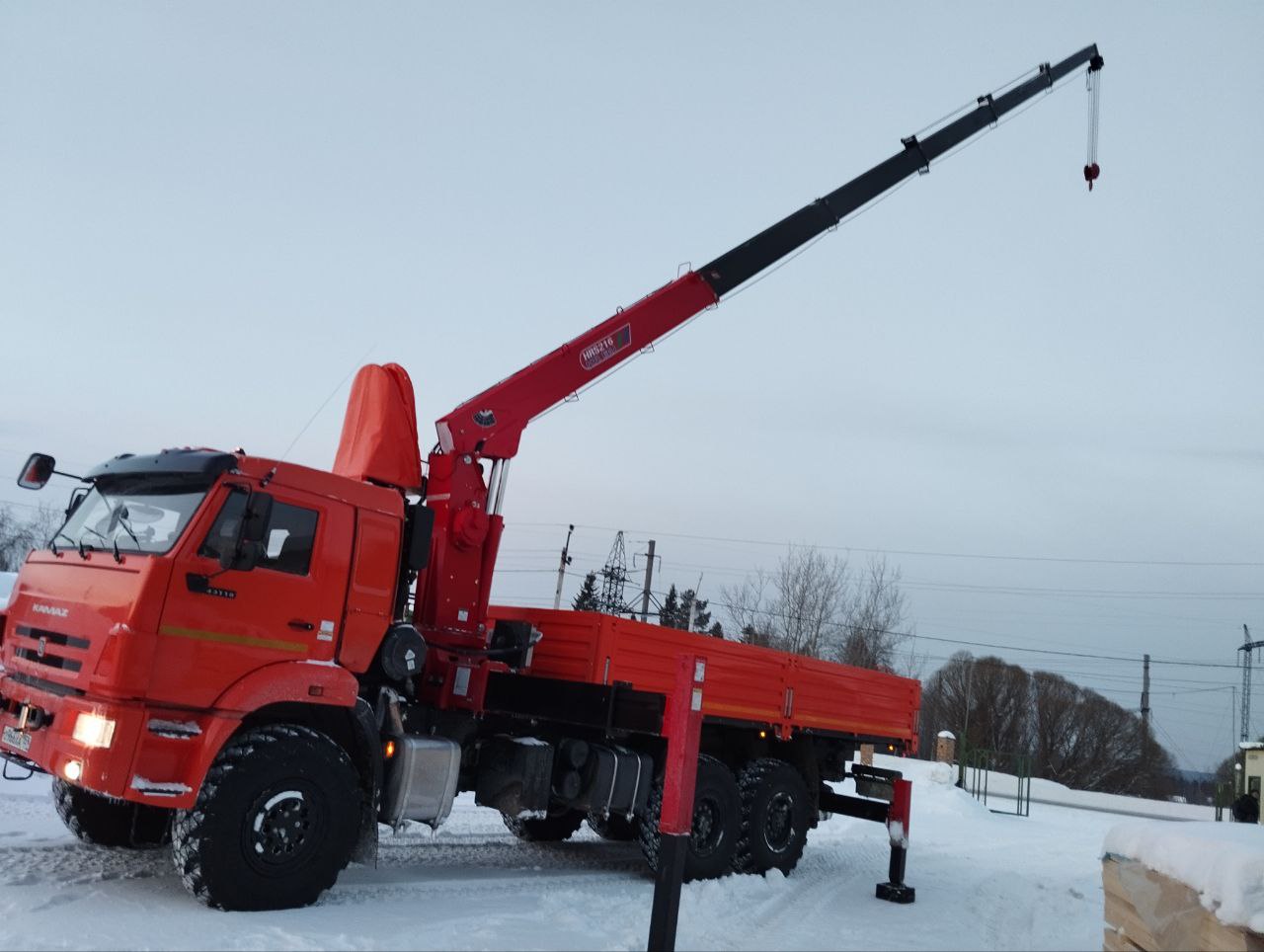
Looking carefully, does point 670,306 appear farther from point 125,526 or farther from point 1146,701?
point 1146,701

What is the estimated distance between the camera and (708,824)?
28.8 ft

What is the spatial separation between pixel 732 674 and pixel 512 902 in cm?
283

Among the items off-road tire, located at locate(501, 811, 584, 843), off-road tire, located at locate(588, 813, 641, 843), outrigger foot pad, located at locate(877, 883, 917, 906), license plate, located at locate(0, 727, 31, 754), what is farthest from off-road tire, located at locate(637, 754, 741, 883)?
license plate, located at locate(0, 727, 31, 754)

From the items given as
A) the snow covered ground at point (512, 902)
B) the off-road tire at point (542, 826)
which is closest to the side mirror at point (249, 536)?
the snow covered ground at point (512, 902)

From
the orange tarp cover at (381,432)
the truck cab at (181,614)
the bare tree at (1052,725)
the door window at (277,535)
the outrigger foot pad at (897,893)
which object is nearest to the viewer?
the truck cab at (181,614)

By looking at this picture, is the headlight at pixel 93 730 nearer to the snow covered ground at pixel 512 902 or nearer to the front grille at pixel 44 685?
the front grille at pixel 44 685

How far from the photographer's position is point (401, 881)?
7.58 m

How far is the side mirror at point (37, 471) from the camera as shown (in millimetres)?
6934

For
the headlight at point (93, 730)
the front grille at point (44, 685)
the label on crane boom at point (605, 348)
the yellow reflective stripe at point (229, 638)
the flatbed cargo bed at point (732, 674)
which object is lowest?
the headlight at point (93, 730)

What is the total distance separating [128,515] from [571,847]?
5.72 m

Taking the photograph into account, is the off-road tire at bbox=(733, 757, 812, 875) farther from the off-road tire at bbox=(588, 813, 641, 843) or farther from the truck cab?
the truck cab

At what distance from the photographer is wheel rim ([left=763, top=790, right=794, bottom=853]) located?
9.55m

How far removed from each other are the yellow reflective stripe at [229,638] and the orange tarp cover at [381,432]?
5.71 feet

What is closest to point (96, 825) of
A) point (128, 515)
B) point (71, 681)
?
point (71, 681)
